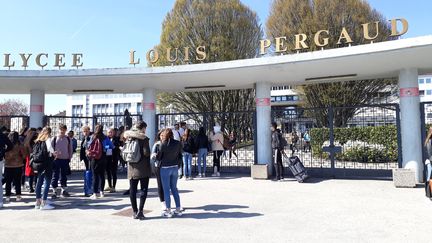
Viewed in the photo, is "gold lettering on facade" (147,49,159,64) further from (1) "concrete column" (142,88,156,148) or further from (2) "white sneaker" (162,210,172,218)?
(2) "white sneaker" (162,210,172,218)

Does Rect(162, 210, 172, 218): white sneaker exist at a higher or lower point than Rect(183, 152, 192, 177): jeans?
lower

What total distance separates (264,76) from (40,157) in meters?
6.96

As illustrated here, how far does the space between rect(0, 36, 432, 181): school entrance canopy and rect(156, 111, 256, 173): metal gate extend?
1115mm

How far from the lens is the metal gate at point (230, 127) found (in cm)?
1330

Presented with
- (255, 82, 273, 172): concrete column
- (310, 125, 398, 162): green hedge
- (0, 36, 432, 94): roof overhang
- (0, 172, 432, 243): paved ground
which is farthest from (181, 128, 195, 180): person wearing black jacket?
(310, 125, 398, 162): green hedge

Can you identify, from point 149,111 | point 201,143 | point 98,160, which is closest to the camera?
point 98,160

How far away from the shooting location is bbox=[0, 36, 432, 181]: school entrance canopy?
27.5 feet

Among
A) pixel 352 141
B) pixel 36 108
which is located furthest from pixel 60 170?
pixel 352 141

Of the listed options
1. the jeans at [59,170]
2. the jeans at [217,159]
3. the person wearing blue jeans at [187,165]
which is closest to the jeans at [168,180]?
the jeans at [59,170]

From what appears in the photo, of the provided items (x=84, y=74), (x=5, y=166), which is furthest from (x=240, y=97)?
(x=5, y=166)

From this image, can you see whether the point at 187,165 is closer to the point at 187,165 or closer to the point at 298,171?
the point at 187,165

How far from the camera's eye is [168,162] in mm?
6137

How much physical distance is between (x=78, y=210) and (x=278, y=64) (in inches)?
244

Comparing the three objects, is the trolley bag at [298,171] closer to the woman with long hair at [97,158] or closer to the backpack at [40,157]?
the woman with long hair at [97,158]
